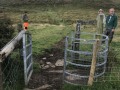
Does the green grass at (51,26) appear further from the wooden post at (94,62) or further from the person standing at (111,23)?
the person standing at (111,23)

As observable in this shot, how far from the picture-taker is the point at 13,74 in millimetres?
8578

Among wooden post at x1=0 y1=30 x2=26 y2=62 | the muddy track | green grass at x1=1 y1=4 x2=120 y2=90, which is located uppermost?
wooden post at x1=0 y1=30 x2=26 y2=62

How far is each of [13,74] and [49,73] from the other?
1.66 meters

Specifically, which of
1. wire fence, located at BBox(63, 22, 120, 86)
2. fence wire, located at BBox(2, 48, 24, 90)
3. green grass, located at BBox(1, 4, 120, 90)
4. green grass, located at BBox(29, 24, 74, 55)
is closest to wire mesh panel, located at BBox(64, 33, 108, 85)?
wire fence, located at BBox(63, 22, 120, 86)

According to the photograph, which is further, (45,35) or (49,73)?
(45,35)

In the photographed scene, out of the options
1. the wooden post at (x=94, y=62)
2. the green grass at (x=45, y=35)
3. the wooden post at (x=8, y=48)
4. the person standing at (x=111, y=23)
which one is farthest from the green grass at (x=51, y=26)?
the wooden post at (x=8, y=48)

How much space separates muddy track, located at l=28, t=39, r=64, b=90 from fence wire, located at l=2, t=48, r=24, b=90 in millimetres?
352

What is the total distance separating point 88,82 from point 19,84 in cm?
178

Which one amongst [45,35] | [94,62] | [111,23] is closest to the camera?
[94,62]

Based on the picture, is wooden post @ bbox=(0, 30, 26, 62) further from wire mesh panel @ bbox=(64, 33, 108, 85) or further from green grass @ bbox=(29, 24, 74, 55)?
green grass @ bbox=(29, 24, 74, 55)

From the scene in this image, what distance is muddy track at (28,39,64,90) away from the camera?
8.82 meters

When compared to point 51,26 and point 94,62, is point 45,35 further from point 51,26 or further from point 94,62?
point 94,62

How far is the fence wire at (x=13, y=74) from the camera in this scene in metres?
7.90

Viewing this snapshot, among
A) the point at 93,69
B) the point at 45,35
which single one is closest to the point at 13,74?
the point at 93,69
